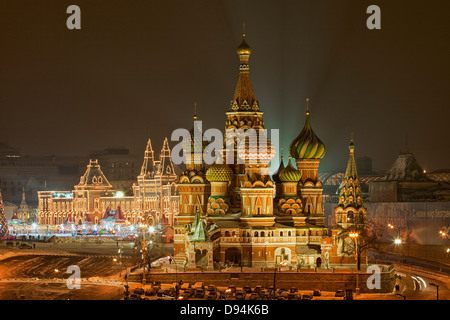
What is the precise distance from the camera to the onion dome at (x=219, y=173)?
231 feet

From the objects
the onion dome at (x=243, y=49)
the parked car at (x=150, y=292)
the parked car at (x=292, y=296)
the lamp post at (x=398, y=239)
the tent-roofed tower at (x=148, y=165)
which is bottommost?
the parked car at (x=292, y=296)

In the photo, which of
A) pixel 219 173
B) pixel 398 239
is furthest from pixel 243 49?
pixel 398 239

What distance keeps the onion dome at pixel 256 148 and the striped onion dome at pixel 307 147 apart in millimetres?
3846

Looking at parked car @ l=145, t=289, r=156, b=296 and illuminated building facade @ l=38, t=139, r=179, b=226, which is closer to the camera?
parked car @ l=145, t=289, r=156, b=296

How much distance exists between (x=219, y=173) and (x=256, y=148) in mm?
4352

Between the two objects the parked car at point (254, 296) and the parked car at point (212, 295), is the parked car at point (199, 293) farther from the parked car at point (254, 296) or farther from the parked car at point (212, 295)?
the parked car at point (254, 296)

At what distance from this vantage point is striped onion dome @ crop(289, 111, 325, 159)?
234ft

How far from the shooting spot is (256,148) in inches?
2630

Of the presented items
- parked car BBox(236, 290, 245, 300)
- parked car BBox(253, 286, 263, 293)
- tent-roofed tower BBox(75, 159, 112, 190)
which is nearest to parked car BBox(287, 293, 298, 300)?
parked car BBox(253, 286, 263, 293)

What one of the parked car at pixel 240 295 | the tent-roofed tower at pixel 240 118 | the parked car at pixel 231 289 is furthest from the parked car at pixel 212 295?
the tent-roofed tower at pixel 240 118

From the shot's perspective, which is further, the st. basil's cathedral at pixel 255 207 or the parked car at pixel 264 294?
the st. basil's cathedral at pixel 255 207

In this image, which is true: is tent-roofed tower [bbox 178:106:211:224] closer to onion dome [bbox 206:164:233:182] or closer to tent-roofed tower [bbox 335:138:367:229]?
onion dome [bbox 206:164:233:182]

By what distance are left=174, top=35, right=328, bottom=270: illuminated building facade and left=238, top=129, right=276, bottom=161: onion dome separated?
0.18 feet
